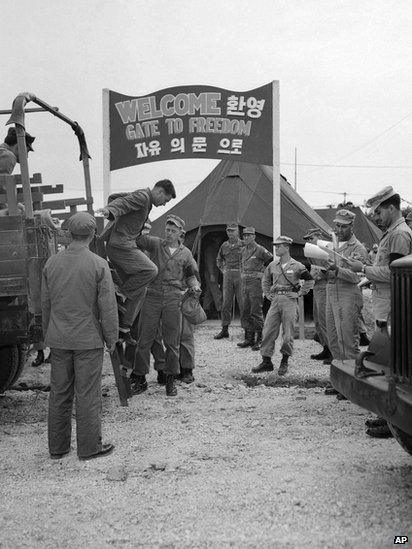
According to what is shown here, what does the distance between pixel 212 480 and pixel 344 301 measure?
118 inches

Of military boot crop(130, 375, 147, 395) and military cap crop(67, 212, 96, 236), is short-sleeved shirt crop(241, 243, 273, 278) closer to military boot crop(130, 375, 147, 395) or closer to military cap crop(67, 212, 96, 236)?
military boot crop(130, 375, 147, 395)

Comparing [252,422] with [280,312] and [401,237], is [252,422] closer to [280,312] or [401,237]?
[401,237]

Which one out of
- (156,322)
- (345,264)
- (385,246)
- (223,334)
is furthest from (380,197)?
(223,334)

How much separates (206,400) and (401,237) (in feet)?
8.97

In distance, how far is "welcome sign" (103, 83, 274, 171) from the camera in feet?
39.9

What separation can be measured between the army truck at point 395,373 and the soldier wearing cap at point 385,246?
4.10 feet

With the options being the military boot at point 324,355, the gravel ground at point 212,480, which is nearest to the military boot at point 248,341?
the military boot at point 324,355

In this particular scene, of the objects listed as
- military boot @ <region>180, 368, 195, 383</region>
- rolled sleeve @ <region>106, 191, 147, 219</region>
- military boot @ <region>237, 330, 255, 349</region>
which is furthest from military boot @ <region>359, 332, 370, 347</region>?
rolled sleeve @ <region>106, 191, 147, 219</region>

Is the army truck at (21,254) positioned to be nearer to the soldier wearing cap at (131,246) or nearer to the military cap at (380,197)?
the soldier wearing cap at (131,246)

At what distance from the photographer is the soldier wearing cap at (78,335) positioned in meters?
4.69

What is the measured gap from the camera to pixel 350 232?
23.9ft

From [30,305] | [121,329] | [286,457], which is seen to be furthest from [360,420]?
[30,305]

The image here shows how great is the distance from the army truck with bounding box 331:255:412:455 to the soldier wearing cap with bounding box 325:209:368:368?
7.33ft

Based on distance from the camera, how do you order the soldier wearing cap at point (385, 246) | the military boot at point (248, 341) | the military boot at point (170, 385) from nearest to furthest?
the soldier wearing cap at point (385, 246)
the military boot at point (170, 385)
the military boot at point (248, 341)
